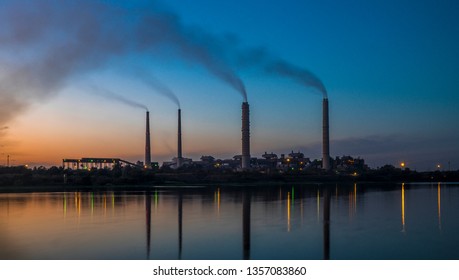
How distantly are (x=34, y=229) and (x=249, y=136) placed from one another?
60.9m

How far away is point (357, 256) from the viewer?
1442 centimetres

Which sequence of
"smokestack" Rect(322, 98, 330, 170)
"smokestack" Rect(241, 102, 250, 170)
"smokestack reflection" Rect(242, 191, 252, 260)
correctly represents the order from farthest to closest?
"smokestack" Rect(241, 102, 250, 170) → "smokestack" Rect(322, 98, 330, 170) → "smokestack reflection" Rect(242, 191, 252, 260)

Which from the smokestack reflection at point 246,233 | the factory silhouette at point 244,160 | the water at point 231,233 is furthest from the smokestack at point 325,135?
the smokestack reflection at point 246,233

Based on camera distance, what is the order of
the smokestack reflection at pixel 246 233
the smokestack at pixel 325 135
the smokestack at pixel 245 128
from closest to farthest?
1. the smokestack reflection at pixel 246 233
2. the smokestack at pixel 325 135
3. the smokestack at pixel 245 128

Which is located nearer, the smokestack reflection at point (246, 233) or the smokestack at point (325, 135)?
the smokestack reflection at point (246, 233)

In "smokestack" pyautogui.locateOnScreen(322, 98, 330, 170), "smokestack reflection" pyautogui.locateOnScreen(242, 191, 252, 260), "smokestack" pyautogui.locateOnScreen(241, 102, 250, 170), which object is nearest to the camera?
"smokestack reflection" pyautogui.locateOnScreen(242, 191, 252, 260)

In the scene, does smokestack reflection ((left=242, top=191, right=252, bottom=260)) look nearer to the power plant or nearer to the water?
the water

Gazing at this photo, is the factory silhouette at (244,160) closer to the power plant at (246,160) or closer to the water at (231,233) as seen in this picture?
the power plant at (246,160)

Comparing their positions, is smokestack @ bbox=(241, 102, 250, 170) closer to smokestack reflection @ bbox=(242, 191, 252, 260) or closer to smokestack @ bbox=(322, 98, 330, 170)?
smokestack @ bbox=(322, 98, 330, 170)

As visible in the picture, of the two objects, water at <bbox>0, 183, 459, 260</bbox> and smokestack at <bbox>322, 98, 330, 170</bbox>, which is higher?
smokestack at <bbox>322, 98, 330, 170</bbox>

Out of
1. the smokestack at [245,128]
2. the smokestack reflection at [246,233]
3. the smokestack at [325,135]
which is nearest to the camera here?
the smokestack reflection at [246,233]

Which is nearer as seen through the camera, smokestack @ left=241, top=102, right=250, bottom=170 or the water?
the water

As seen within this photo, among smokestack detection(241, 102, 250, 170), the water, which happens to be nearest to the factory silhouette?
smokestack detection(241, 102, 250, 170)

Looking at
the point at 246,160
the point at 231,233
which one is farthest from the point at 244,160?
the point at 231,233
